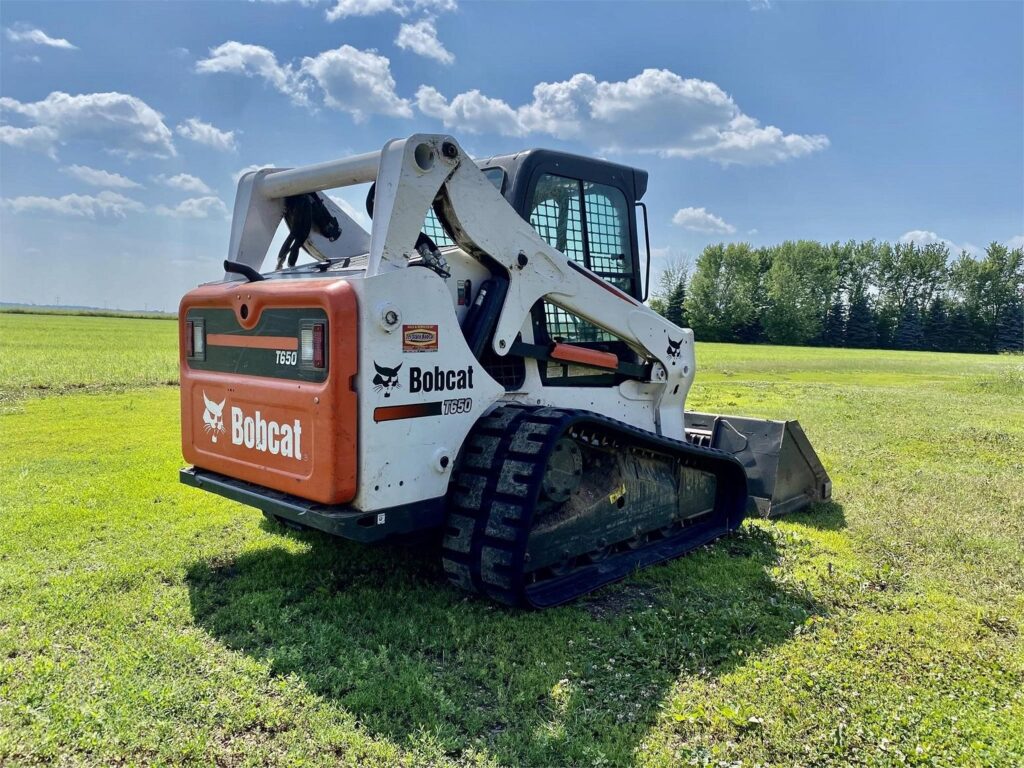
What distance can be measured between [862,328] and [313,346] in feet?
233

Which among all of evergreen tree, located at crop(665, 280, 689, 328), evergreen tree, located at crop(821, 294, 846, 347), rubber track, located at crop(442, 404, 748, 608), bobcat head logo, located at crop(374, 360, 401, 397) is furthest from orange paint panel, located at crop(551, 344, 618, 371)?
evergreen tree, located at crop(821, 294, 846, 347)

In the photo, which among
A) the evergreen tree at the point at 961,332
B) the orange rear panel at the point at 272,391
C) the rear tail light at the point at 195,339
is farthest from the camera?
the evergreen tree at the point at 961,332

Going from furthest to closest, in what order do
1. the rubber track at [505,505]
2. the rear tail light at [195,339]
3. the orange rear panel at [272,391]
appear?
the rear tail light at [195,339]
the rubber track at [505,505]
the orange rear panel at [272,391]

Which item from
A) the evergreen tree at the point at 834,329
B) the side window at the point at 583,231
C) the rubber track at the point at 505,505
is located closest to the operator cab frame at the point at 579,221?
the side window at the point at 583,231

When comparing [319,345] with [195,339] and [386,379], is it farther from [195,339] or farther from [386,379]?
[195,339]

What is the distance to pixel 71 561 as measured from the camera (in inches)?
211

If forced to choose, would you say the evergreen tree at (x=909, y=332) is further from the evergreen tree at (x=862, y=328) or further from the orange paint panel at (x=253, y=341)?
the orange paint panel at (x=253, y=341)

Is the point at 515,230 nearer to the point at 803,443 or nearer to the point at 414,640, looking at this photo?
the point at 414,640

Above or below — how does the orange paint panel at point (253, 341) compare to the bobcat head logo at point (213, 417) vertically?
above

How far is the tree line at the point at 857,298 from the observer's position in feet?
213

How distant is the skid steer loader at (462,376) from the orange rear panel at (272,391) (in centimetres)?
1

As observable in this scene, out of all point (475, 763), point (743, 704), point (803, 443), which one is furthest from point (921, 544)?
point (475, 763)

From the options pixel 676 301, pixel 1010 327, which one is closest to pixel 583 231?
pixel 676 301

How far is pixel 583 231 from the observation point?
5.79 m
